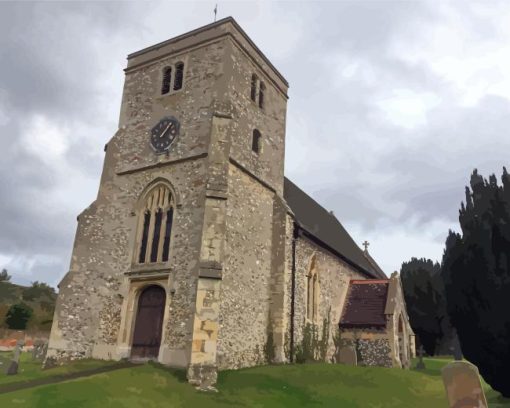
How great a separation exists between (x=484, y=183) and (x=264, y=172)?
8731 mm

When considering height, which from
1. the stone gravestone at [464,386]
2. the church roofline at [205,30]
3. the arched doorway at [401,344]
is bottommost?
the stone gravestone at [464,386]

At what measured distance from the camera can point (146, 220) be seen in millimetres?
18094

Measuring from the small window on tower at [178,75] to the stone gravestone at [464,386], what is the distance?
15.6 metres

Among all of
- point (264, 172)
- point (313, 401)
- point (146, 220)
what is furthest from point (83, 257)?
point (313, 401)

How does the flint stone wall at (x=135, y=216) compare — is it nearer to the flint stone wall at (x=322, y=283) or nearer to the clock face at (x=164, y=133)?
the clock face at (x=164, y=133)

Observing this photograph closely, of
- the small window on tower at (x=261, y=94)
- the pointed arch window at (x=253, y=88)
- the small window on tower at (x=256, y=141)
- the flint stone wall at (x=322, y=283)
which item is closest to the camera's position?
the flint stone wall at (x=322, y=283)

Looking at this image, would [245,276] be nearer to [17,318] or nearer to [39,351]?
[39,351]

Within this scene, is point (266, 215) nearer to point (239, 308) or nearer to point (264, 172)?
point (264, 172)

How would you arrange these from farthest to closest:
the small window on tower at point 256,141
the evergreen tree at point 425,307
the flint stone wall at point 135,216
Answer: the evergreen tree at point 425,307 → the small window on tower at point 256,141 → the flint stone wall at point 135,216

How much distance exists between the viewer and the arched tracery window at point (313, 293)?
2109cm

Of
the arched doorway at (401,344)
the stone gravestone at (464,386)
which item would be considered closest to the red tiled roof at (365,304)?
the arched doorway at (401,344)

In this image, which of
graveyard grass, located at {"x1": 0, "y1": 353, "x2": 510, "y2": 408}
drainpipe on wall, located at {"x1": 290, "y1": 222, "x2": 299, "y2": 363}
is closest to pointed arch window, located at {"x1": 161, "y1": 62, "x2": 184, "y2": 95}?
drainpipe on wall, located at {"x1": 290, "y1": 222, "x2": 299, "y2": 363}

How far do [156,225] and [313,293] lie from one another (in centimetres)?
848

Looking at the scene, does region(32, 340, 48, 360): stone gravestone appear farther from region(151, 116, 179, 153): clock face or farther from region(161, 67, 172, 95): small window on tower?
Answer: region(161, 67, 172, 95): small window on tower
